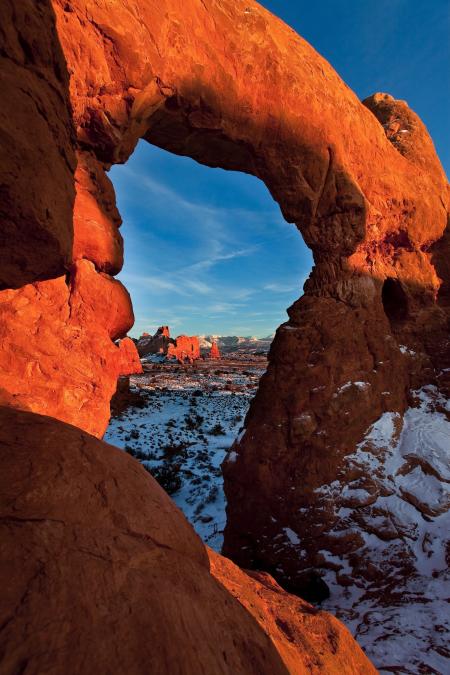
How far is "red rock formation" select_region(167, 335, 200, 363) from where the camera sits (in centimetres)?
6406

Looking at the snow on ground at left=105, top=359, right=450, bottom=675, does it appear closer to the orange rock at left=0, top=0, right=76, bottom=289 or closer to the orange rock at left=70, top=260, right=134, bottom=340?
the orange rock at left=70, top=260, right=134, bottom=340

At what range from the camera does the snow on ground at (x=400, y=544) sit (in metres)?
4.98

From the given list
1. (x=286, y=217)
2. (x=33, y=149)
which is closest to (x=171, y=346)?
(x=286, y=217)

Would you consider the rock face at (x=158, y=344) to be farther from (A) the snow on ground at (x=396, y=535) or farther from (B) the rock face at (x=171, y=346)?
(A) the snow on ground at (x=396, y=535)

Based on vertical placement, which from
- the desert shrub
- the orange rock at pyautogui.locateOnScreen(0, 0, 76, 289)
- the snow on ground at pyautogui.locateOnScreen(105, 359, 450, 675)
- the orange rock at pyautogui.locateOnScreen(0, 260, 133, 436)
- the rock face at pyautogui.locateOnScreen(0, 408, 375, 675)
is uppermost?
the orange rock at pyautogui.locateOnScreen(0, 0, 76, 289)

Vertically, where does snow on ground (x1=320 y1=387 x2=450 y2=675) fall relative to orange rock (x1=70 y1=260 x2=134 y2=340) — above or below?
below

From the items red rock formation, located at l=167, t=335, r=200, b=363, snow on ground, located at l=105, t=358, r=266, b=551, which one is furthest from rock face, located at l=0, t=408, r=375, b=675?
red rock formation, located at l=167, t=335, r=200, b=363

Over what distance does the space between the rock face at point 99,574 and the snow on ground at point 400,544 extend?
3.94 m

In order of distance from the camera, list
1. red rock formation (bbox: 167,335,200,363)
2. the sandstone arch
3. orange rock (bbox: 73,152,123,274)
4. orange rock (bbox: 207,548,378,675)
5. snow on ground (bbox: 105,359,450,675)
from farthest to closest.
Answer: red rock formation (bbox: 167,335,200,363) → snow on ground (bbox: 105,359,450,675) → orange rock (bbox: 73,152,123,274) → the sandstone arch → orange rock (bbox: 207,548,378,675)

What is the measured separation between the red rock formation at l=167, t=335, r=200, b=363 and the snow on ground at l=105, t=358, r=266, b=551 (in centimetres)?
3116

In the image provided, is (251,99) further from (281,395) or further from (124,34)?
(281,395)

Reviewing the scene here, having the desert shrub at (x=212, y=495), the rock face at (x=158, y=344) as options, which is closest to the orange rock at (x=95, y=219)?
the desert shrub at (x=212, y=495)

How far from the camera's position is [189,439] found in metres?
17.6

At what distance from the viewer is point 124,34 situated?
5.06 meters
